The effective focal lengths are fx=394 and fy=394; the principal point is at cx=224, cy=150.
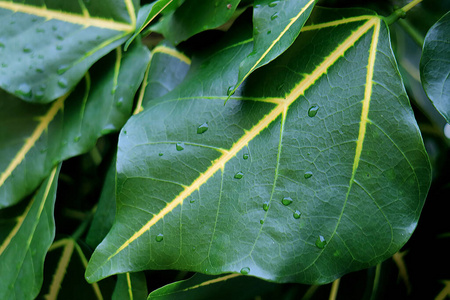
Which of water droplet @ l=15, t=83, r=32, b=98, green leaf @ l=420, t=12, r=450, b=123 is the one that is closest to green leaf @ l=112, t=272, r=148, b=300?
water droplet @ l=15, t=83, r=32, b=98

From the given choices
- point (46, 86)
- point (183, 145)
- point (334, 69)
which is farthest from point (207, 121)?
point (46, 86)

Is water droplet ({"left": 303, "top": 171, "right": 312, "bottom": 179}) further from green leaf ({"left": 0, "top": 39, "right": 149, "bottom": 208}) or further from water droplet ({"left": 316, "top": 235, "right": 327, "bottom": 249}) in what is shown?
green leaf ({"left": 0, "top": 39, "right": 149, "bottom": 208})

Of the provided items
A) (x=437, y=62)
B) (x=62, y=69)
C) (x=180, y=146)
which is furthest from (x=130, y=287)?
(x=437, y=62)

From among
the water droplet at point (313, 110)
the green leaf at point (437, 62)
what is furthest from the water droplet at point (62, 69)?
the green leaf at point (437, 62)

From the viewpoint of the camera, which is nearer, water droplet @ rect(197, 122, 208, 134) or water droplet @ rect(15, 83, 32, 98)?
water droplet @ rect(197, 122, 208, 134)

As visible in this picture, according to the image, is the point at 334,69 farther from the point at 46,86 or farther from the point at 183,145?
the point at 46,86

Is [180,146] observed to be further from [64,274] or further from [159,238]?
[64,274]

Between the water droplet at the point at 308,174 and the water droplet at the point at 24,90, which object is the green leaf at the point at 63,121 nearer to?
the water droplet at the point at 24,90
